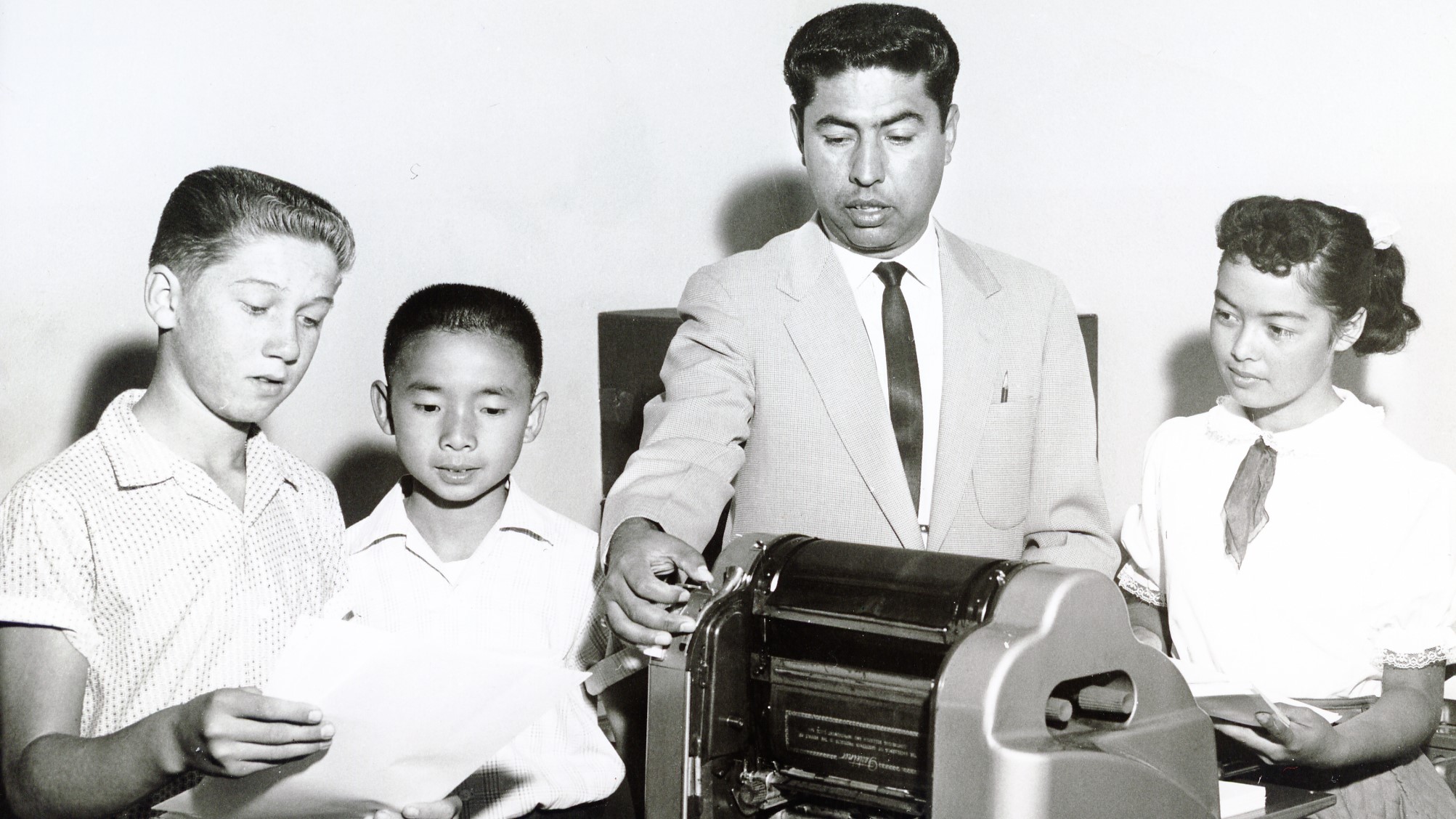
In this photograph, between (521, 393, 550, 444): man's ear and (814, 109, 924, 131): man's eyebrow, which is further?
(521, 393, 550, 444): man's ear

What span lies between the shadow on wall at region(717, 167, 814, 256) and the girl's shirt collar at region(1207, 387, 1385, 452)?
1.33 metres

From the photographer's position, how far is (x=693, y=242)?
2955mm

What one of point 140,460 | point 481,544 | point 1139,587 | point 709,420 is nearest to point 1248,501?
point 1139,587

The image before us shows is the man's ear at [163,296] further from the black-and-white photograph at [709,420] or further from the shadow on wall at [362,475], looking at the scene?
the shadow on wall at [362,475]

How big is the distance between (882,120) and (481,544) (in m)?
0.88

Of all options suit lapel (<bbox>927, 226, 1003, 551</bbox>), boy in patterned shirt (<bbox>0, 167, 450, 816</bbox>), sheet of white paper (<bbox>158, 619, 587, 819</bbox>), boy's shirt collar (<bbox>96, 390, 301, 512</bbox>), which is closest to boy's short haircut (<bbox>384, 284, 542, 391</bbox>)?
boy in patterned shirt (<bbox>0, 167, 450, 816</bbox>)

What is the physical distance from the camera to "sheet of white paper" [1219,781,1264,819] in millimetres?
1483

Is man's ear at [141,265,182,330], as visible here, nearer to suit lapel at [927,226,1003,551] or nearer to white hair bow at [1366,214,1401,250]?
suit lapel at [927,226,1003,551]

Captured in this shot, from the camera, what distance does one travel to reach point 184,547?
1.43 meters

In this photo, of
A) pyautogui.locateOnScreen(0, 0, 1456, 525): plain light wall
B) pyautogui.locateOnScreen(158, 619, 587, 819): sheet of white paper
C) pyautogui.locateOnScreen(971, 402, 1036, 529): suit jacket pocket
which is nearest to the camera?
pyautogui.locateOnScreen(158, 619, 587, 819): sheet of white paper

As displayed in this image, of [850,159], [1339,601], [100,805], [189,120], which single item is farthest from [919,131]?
[100,805]

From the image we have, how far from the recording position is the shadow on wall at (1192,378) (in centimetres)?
257

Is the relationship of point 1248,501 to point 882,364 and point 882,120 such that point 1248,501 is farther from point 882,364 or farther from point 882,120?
point 882,120

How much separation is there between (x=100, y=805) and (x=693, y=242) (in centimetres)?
197
